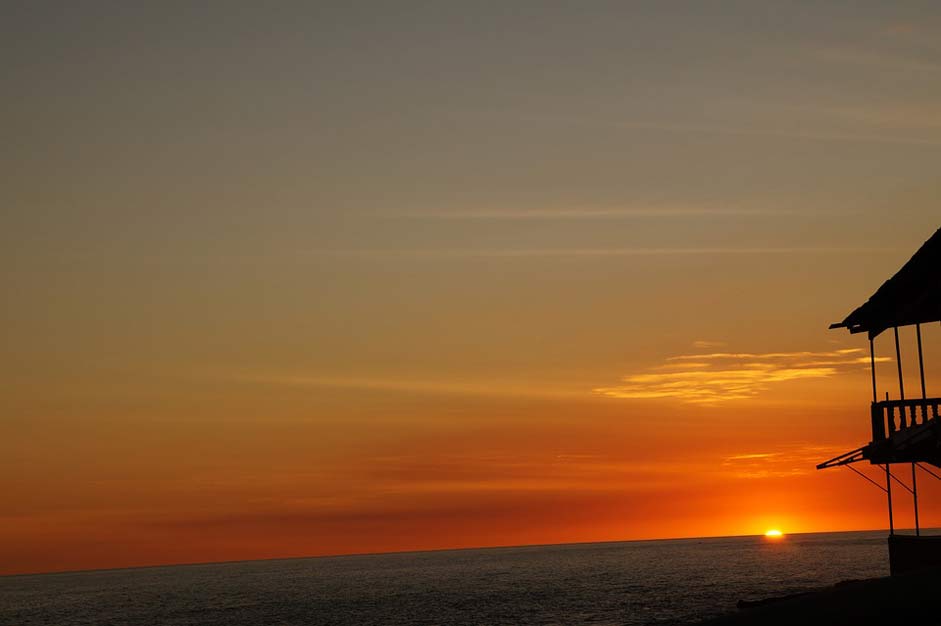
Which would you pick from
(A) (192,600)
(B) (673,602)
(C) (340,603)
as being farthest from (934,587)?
(A) (192,600)

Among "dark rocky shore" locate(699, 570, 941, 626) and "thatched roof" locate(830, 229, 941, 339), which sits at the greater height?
"thatched roof" locate(830, 229, 941, 339)

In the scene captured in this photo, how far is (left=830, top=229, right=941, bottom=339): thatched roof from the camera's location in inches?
1194

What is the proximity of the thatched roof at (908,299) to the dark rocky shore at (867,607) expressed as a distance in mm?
8919

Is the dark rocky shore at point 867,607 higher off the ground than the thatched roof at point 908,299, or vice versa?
the thatched roof at point 908,299

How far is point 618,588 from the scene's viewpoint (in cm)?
11250

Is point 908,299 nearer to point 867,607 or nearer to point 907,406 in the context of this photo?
point 907,406

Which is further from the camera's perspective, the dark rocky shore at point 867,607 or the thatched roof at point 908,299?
the thatched roof at point 908,299

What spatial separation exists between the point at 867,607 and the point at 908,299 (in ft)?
48.9

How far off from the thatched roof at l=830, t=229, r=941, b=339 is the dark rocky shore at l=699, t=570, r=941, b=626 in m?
8.92

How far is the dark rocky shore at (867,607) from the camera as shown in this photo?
71.5ft

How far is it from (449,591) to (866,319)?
10306 cm

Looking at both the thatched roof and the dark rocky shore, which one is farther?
the thatched roof

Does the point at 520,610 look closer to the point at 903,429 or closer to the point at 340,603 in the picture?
the point at 340,603

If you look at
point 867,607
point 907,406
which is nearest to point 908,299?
point 907,406
